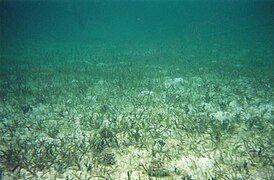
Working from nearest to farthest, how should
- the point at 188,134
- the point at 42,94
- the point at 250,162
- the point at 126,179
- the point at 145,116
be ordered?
the point at 126,179 < the point at 250,162 < the point at 188,134 < the point at 145,116 < the point at 42,94

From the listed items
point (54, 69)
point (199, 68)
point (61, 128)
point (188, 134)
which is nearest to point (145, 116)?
point (188, 134)

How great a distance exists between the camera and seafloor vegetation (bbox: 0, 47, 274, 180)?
5.34m

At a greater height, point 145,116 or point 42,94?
point 42,94

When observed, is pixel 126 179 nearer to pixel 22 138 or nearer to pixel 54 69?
pixel 22 138

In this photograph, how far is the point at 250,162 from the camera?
5.41m

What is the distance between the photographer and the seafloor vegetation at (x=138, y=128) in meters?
5.34

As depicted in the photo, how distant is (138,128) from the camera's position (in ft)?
23.3

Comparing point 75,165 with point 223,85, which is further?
point 223,85

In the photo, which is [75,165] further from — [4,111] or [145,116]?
[4,111]

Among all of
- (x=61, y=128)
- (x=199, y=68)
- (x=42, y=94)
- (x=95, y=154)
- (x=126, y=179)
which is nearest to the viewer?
(x=126, y=179)

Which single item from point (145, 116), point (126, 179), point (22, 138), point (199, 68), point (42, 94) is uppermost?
point (199, 68)

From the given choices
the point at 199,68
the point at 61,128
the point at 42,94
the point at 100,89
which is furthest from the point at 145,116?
the point at 199,68

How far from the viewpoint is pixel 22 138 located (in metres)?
6.86

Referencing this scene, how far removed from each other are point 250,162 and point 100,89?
7.04 metres
